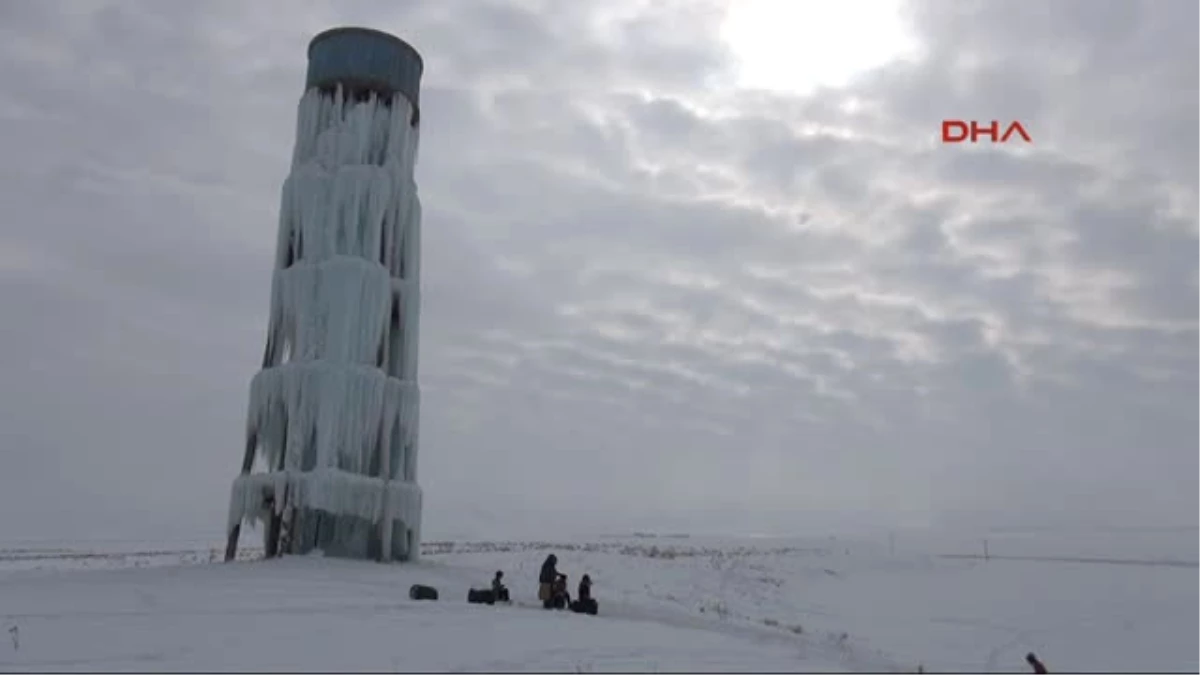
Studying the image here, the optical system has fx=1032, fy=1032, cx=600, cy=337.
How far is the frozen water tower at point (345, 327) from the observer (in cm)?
2766

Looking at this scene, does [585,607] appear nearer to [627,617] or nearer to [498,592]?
[627,617]

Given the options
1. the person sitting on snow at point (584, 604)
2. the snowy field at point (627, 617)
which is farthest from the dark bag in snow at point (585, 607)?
the snowy field at point (627, 617)

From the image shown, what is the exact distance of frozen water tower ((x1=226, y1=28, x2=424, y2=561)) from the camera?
27.7 metres

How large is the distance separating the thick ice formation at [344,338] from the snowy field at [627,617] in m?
2.13

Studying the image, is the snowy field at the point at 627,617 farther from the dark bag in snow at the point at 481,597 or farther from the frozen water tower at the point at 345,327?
the frozen water tower at the point at 345,327

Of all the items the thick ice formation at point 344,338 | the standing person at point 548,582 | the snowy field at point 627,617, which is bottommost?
the snowy field at point 627,617

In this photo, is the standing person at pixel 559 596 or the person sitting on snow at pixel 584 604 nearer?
the person sitting on snow at pixel 584 604

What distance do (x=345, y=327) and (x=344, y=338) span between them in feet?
1.03

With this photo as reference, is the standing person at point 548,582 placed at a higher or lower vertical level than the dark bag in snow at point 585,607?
higher

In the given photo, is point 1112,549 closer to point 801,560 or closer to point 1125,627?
point 801,560

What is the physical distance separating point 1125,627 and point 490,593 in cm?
1662

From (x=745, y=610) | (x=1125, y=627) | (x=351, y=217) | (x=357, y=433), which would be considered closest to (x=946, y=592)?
(x=1125, y=627)

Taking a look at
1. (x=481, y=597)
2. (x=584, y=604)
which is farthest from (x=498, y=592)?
(x=584, y=604)

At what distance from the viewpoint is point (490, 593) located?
69.4ft
